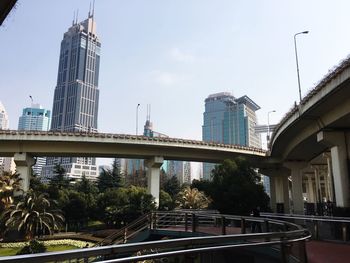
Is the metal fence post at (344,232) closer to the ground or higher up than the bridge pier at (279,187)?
closer to the ground

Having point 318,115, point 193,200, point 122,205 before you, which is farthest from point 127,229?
point 193,200

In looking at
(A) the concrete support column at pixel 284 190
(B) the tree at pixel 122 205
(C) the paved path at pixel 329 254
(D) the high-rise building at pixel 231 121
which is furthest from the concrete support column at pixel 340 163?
(D) the high-rise building at pixel 231 121

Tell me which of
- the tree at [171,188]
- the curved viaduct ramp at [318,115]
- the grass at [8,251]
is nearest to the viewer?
the curved viaduct ramp at [318,115]

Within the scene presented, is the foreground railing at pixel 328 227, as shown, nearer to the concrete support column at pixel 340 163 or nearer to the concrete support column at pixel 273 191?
the concrete support column at pixel 340 163

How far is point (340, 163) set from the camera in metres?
23.6

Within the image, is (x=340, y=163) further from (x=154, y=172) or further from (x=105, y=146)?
(x=105, y=146)

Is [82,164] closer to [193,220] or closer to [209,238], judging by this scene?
[193,220]

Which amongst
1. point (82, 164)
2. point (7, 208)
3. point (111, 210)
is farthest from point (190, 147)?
point (82, 164)

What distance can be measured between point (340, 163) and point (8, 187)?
99.8 ft

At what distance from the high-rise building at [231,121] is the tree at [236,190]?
8091cm

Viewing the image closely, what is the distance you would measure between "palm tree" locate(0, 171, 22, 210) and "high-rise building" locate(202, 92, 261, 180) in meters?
85.5

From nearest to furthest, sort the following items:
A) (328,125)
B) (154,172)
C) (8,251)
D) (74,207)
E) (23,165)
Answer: (328,125) < (8,251) < (23,165) < (154,172) < (74,207)

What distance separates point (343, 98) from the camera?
19953 mm

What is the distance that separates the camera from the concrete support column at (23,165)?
3794cm
